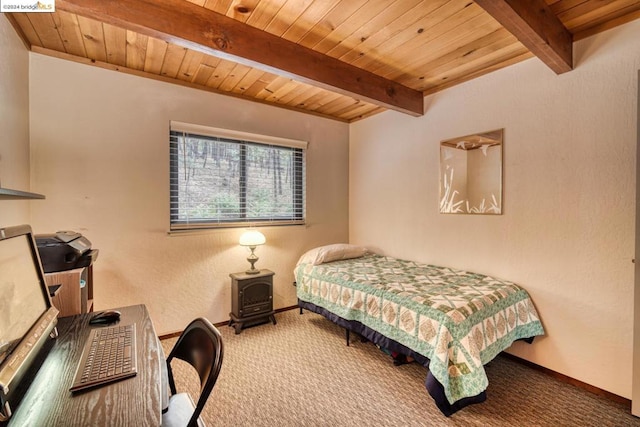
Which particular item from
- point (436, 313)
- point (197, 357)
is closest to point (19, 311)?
point (197, 357)

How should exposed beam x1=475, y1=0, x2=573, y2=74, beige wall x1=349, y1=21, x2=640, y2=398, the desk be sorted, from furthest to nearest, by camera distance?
beige wall x1=349, y1=21, x2=640, y2=398 → exposed beam x1=475, y1=0, x2=573, y2=74 → the desk

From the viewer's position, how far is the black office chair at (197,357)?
39.5 inches

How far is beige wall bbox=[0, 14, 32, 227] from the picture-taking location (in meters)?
1.76

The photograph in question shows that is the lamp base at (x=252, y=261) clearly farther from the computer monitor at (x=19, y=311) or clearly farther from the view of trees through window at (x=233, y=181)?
the computer monitor at (x=19, y=311)

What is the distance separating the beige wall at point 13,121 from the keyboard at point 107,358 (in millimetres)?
1147

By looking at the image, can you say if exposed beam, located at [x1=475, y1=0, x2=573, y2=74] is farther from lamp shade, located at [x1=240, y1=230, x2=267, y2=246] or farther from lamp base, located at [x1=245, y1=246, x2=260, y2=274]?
lamp base, located at [x1=245, y1=246, x2=260, y2=274]

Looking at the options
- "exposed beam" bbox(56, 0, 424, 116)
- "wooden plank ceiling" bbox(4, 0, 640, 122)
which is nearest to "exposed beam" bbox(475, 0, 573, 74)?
"wooden plank ceiling" bbox(4, 0, 640, 122)

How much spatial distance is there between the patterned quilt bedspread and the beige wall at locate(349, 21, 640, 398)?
218 millimetres

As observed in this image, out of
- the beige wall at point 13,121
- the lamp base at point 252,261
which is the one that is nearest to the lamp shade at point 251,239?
the lamp base at point 252,261

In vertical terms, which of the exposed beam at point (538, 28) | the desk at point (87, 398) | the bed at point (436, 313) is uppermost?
the exposed beam at point (538, 28)

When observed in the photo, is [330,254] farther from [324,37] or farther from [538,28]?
[538,28]

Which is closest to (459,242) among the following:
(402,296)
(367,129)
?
(402,296)

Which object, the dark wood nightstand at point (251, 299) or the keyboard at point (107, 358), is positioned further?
the dark wood nightstand at point (251, 299)

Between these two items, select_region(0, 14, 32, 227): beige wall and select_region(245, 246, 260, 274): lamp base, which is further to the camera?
select_region(245, 246, 260, 274): lamp base
